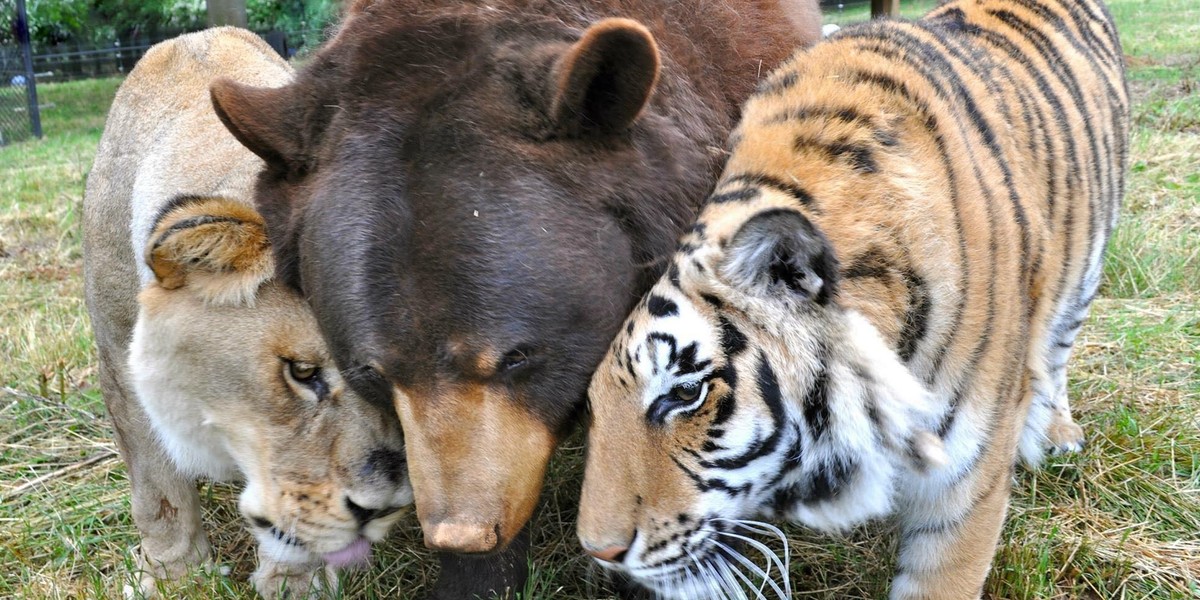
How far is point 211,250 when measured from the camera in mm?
2574

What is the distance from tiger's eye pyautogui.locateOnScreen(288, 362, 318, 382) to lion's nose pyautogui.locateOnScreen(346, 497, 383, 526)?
338 mm

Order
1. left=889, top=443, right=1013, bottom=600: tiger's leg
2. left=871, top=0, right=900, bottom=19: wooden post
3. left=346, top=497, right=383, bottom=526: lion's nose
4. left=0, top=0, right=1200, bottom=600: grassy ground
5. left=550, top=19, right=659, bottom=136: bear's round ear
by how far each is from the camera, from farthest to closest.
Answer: left=871, top=0, right=900, bottom=19: wooden post, left=0, top=0, right=1200, bottom=600: grassy ground, left=346, top=497, right=383, bottom=526: lion's nose, left=889, top=443, right=1013, bottom=600: tiger's leg, left=550, top=19, right=659, bottom=136: bear's round ear

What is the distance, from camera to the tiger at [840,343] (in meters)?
2.15

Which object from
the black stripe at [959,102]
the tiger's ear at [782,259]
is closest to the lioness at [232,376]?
the tiger's ear at [782,259]

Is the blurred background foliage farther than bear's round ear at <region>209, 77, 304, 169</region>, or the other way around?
the blurred background foliage

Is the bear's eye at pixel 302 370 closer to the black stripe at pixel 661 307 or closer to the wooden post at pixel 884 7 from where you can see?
the black stripe at pixel 661 307

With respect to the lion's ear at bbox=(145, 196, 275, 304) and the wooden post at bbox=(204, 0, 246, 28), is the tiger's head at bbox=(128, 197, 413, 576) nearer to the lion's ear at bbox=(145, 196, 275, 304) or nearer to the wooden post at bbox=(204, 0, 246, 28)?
the lion's ear at bbox=(145, 196, 275, 304)

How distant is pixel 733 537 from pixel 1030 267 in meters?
1.07

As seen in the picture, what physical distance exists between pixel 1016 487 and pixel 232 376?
2593mm

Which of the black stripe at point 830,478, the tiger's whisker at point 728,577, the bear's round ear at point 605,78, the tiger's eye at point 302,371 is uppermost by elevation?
the bear's round ear at point 605,78

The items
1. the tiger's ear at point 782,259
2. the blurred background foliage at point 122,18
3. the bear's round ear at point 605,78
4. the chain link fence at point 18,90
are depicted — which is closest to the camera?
the tiger's ear at point 782,259

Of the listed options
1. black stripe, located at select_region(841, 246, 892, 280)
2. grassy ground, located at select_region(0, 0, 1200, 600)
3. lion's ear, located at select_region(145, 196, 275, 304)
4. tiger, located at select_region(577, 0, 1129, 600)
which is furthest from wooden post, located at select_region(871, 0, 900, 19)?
lion's ear, located at select_region(145, 196, 275, 304)

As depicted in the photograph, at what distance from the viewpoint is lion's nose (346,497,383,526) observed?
2592mm

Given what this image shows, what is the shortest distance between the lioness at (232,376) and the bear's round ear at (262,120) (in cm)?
26
